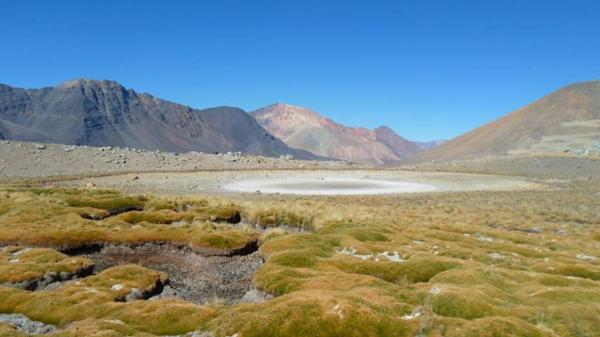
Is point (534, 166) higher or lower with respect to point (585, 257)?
higher

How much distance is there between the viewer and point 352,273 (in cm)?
2545

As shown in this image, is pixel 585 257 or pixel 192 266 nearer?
pixel 192 266

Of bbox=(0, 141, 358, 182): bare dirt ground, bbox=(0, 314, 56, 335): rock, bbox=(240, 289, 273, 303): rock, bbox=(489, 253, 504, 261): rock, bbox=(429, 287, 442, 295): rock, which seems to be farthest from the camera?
bbox=(0, 141, 358, 182): bare dirt ground

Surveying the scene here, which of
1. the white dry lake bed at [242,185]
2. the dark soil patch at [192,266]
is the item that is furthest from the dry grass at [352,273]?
the white dry lake bed at [242,185]

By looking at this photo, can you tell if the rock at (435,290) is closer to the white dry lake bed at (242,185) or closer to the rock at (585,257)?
the rock at (585,257)

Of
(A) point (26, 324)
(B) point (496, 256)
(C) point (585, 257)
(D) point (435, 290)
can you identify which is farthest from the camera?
(C) point (585, 257)

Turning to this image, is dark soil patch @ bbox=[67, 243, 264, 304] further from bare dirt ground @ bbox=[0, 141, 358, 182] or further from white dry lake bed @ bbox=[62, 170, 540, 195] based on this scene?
bare dirt ground @ bbox=[0, 141, 358, 182]

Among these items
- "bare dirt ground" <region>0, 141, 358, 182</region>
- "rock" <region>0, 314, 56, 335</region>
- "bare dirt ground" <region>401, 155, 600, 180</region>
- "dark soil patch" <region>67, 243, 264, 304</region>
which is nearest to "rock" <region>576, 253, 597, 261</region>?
"dark soil patch" <region>67, 243, 264, 304</region>

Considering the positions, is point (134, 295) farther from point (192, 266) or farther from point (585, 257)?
point (585, 257)

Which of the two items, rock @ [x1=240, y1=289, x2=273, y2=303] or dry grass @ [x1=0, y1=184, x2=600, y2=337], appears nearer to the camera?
dry grass @ [x1=0, y1=184, x2=600, y2=337]

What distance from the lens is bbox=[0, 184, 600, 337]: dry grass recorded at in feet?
55.4

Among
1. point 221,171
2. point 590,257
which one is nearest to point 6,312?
point 590,257

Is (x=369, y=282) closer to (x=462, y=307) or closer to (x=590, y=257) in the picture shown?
(x=462, y=307)

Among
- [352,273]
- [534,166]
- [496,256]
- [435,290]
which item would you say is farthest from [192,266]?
[534,166]
